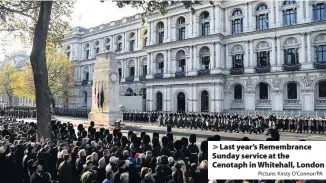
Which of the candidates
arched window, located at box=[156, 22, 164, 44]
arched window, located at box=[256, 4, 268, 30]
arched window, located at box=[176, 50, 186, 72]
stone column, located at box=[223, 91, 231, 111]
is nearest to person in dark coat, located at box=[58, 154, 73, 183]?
stone column, located at box=[223, 91, 231, 111]

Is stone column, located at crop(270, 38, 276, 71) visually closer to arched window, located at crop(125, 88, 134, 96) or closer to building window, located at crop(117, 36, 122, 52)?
arched window, located at crop(125, 88, 134, 96)

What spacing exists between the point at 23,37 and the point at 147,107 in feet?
93.1

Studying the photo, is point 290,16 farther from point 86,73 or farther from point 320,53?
point 86,73

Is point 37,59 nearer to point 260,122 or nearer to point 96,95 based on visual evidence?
point 96,95

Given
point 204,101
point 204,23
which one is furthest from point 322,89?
point 204,23

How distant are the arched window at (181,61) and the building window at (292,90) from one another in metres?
15.6

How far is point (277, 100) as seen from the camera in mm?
33344

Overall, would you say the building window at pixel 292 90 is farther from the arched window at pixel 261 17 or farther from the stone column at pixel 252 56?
the arched window at pixel 261 17

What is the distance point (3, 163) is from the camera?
7547 mm

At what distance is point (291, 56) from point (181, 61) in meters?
16.1

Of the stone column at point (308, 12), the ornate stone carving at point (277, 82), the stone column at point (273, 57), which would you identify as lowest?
the ornate stone carving at point (277, 82)

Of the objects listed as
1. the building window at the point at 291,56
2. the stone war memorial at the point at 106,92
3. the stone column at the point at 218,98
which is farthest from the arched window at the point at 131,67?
the building window at the point at 291,56

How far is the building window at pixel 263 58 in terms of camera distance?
35397 mm

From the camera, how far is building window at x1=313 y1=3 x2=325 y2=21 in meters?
31.9
